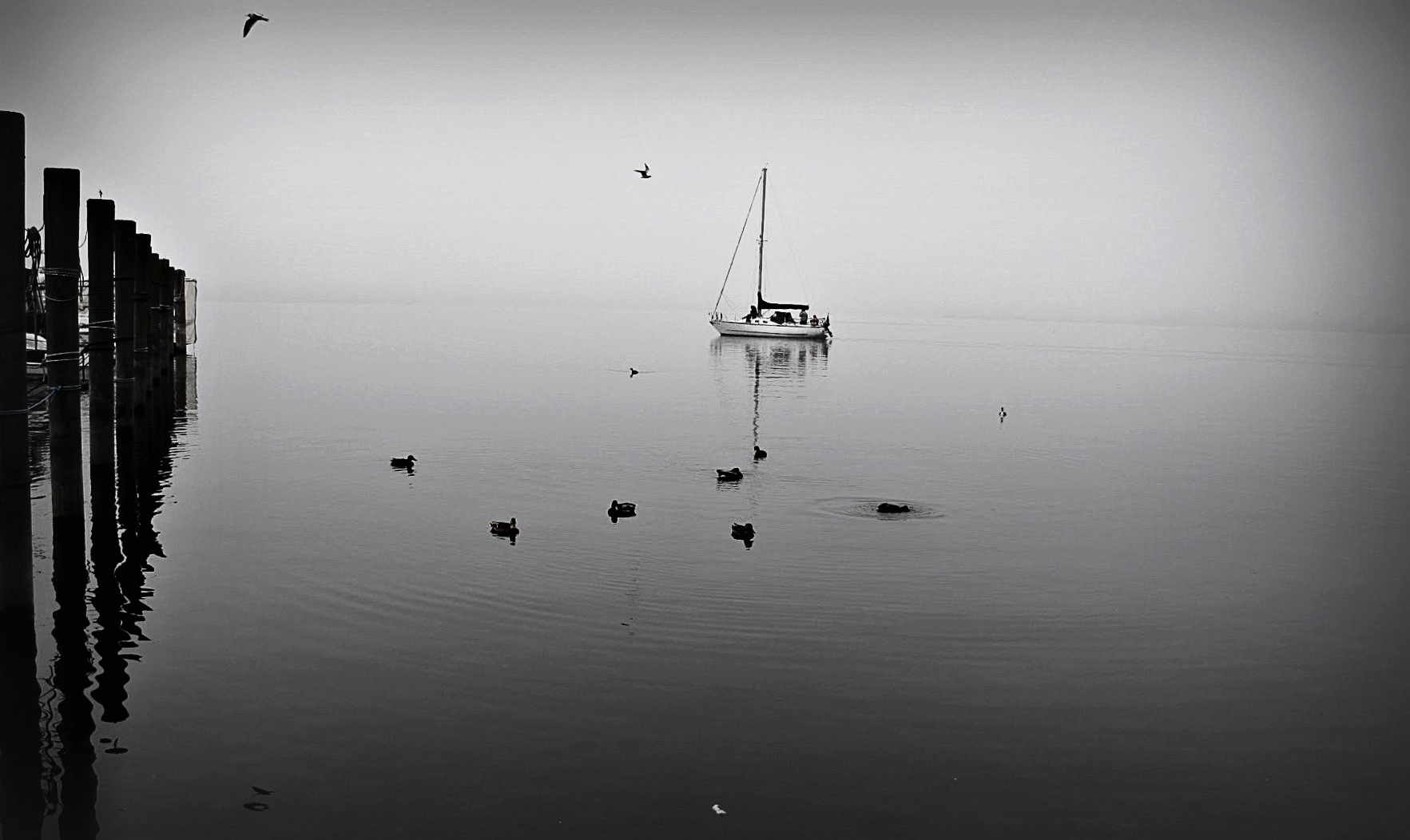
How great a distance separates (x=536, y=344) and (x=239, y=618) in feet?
310

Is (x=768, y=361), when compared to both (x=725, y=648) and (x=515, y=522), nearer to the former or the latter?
(x=515, y=522)

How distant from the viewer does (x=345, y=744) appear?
11.0 metres

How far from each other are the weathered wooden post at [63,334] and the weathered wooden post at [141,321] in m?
16.6

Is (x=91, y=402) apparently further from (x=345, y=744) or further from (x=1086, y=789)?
(x=1086, y=789)

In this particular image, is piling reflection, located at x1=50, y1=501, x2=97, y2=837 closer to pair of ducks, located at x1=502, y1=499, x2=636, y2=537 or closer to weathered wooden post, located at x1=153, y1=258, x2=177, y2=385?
pair of ducks, located at x1=502, y1=499, x2=636, y2=537

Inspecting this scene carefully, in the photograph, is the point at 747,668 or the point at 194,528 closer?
the point at 747,668

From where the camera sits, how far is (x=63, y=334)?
15352 mm

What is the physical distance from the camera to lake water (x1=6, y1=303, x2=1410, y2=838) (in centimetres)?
1023

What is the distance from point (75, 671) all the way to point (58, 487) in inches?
147

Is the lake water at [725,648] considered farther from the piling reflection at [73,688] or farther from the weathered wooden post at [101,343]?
the weathered wooden post at [101,343]

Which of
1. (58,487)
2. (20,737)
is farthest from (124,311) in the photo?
(20,737)

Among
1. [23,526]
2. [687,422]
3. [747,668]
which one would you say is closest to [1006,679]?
[747,668]

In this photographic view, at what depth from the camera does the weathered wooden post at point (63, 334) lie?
14812mm

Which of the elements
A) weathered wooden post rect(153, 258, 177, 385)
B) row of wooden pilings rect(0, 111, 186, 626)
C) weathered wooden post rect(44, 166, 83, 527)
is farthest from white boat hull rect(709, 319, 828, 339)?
weathered wooden post rect(44, 166, 83, 527)
